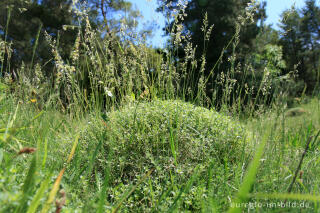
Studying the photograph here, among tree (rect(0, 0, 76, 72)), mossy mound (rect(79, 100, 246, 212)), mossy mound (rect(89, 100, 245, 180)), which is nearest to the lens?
mossy mound (rect(79, 100, 246, 212))

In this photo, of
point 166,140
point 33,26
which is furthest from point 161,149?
point 33,26

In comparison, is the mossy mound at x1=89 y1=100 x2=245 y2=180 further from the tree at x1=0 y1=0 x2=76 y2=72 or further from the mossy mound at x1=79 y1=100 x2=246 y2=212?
the tree at x1=0 y1=0 x2=76 y2=72

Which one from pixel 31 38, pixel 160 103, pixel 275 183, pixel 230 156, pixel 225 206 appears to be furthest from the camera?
pixel 31 38

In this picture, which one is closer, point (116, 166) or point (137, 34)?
point (116, 166)

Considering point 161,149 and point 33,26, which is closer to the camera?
point 161,149

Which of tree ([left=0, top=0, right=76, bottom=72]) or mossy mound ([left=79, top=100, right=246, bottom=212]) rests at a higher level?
tree ([left=0, top=0, right=76, bottom=72])

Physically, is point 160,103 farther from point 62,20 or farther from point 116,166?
point 62,20

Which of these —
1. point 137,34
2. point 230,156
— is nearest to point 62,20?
point 137,34

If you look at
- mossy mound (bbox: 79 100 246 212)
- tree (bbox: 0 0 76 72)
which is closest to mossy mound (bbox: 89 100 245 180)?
mossy mound (bbox: 79 100 246 212)

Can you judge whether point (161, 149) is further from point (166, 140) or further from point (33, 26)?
point (33, 26)

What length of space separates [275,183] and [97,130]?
142 centimetres

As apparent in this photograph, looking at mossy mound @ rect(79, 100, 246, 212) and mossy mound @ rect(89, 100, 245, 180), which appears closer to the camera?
mossy mound @ rect(79, 100, 246, 212)

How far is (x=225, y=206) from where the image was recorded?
1.22 meters

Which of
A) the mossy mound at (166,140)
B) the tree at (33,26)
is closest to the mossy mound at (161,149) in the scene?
the mossy mound at (166,140)
